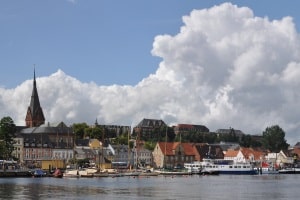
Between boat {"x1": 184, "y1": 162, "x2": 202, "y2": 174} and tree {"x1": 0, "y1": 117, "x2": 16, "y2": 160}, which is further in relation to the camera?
tree {"x1": 0, "y1": 117, "x2": 16, "y2": 160}

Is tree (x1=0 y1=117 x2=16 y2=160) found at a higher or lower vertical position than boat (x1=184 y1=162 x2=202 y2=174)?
higher

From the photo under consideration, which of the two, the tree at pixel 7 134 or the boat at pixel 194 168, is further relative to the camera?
the tree at pixel 7 134

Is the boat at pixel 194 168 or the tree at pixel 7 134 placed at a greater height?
the tree at pixel 7 134

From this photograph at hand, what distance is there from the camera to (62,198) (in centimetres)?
7556

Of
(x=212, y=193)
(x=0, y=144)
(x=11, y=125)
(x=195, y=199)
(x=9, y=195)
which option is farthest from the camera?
(x=11, y=125)

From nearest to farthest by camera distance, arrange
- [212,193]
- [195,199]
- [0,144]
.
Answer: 1. [195,199]
2. [212,193]
3. [0,144]

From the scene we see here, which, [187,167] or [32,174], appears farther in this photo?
[187,167]

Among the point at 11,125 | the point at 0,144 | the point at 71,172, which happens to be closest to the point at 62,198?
the point at 71,172

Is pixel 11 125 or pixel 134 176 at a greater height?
pixel 11 125

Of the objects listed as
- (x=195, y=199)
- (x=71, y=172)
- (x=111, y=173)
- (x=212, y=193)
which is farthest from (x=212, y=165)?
(x=195, y=199)

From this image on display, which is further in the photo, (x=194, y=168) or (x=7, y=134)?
(x=7, y=134)

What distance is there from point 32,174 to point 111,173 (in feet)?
64.0

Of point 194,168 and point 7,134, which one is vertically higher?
point 7,134

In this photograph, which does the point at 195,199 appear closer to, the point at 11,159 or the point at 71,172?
the point at 71,172
